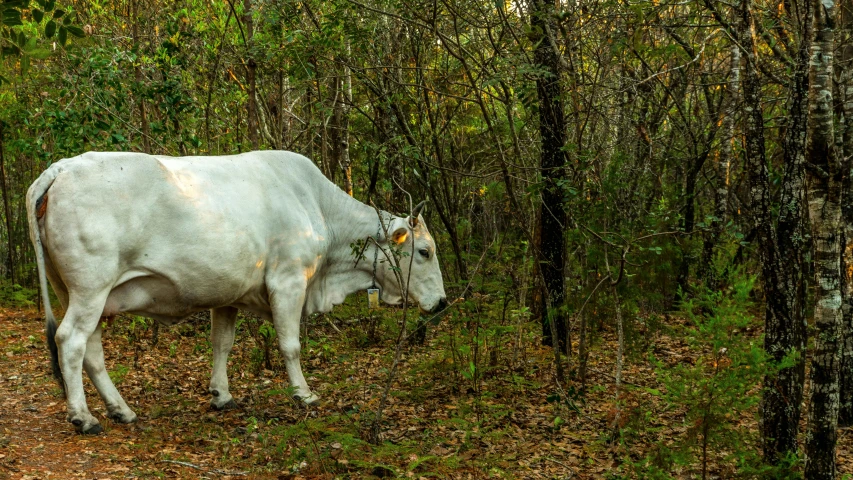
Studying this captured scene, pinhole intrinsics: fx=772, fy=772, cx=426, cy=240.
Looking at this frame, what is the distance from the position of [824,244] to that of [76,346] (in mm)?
5523

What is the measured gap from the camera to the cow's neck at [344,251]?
824 centimetres

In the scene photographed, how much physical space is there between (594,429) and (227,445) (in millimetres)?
3166

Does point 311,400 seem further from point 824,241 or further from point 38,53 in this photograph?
point 824,241

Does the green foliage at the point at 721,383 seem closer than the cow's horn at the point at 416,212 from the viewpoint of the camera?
Yes

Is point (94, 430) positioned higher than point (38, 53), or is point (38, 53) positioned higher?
point (38, 53)

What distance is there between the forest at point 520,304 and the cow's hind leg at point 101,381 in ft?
0.48

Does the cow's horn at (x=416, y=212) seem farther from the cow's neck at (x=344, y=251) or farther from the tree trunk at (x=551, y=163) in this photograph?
the tree trunk at (x=551, y=163)

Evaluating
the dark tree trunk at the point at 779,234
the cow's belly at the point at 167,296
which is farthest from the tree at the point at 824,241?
the cow's belly at the point at 167,296

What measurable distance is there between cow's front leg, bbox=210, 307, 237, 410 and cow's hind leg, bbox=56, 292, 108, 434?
1.35m

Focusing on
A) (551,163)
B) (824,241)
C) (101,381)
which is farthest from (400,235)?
(824,241)

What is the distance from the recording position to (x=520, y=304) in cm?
869

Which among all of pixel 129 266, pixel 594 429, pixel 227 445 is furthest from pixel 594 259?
pixel 129 266

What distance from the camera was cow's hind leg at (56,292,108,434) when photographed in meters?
6.20

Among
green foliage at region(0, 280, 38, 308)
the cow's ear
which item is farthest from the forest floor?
green foliage at region(0, 280, 38, 308)
